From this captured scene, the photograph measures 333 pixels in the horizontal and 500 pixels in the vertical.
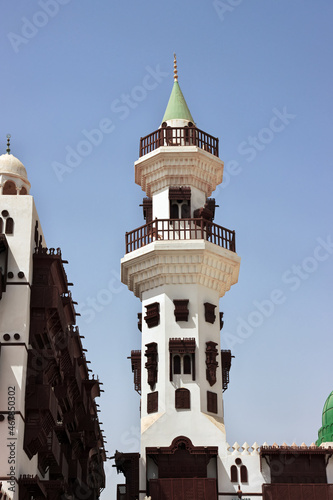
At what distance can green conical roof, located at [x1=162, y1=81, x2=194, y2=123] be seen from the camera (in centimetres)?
4522

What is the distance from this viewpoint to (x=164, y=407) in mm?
38531

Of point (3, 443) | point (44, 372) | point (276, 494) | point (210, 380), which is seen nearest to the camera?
point (3, 443)

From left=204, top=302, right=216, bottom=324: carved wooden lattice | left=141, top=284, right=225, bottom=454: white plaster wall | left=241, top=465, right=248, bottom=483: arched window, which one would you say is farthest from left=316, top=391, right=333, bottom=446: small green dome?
left=241, top=465, right=248, bottom=483: arched window

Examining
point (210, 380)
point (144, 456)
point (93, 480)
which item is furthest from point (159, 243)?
point (93, 480)

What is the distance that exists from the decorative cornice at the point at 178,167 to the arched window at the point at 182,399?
431 inches

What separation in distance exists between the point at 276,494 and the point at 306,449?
2376 mm

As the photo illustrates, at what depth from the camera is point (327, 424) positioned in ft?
177

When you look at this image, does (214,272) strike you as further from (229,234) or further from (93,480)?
(93,480)

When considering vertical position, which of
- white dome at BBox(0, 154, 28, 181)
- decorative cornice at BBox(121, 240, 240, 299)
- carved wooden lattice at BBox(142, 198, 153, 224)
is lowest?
decorative cornice at BBox(121, 240, 240, 299)

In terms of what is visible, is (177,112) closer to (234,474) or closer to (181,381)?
(181,381)

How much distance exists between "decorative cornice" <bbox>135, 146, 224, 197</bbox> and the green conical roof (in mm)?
2583

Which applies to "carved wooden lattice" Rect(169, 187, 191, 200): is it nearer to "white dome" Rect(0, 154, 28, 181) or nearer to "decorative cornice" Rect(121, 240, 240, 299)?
"decorative cornice" Rect(121, 240, 240, 299)

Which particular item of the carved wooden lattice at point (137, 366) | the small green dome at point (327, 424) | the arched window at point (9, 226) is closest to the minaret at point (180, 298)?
the carved wooden lattice at point (137, 366)

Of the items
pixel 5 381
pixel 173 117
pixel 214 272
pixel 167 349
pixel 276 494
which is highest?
pixel 173 117
